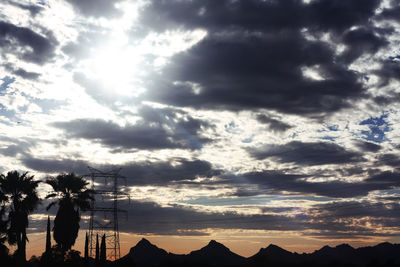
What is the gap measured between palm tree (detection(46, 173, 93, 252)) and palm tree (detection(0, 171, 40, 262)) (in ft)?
9.16

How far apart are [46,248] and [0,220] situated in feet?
28.6

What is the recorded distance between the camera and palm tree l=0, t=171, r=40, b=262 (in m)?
67.4

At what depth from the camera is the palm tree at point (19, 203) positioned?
221ft

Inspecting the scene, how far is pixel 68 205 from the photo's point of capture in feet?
229

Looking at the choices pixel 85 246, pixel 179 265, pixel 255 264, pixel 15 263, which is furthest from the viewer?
pixel 255 264

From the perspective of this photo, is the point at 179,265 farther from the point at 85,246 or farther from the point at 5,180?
the point at 5,180

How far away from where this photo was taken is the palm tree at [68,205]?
67.2 meters

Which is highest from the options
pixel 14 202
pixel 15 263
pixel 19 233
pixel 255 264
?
pixel 14 202

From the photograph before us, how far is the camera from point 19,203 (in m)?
69.5

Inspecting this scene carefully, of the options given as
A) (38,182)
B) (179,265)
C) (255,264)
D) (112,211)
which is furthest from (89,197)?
(255,264)

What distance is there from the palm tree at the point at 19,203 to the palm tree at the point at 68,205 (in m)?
2.79

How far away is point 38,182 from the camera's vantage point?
2817 inches

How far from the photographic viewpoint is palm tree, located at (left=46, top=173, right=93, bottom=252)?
6725 cm

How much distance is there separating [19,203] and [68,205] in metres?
7.89
